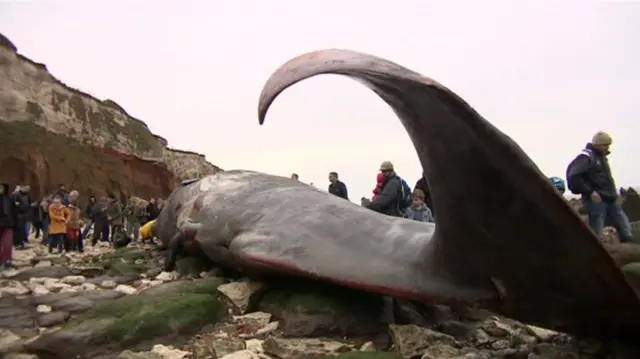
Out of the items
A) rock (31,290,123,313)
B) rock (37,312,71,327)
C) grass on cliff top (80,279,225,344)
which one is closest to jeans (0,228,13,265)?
rock (31,290,123,313)

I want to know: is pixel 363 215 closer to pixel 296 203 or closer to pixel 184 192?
pixel 296 203

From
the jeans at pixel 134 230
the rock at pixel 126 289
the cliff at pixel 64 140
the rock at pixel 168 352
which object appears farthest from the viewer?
the cliff at pixel 64 140

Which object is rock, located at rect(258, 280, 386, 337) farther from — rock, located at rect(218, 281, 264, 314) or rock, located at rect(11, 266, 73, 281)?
rock, located at rect(11, 266, 73, 281)

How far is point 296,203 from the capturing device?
464 centimetres

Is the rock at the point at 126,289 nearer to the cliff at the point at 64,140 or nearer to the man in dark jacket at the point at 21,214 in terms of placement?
the man in dark jacket at the point at 21,214

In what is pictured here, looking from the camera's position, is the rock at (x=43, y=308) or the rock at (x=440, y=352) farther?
the rock at (x=43, y=308)

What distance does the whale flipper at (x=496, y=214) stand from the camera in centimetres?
210

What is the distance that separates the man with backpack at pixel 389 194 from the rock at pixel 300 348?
3.35 m

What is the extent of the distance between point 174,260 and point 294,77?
4.31 m

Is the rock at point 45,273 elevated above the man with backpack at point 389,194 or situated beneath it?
situated beneath

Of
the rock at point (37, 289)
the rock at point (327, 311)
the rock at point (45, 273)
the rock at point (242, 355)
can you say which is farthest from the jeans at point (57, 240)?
the rock at point (242, 355)

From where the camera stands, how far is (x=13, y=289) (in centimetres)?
512

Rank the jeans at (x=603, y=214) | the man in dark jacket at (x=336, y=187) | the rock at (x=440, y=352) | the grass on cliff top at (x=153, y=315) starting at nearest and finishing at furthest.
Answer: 1. the rock at (x=440, y=352)
2. the grass on cliff top at (x=153, y=315)
3. the jeans at (x=603, y=214)
4. the man in dark jacket at (x=336, y=187)

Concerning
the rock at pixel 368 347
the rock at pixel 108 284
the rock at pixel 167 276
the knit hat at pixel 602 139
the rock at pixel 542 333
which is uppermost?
the knit hat at pixel 602 139
